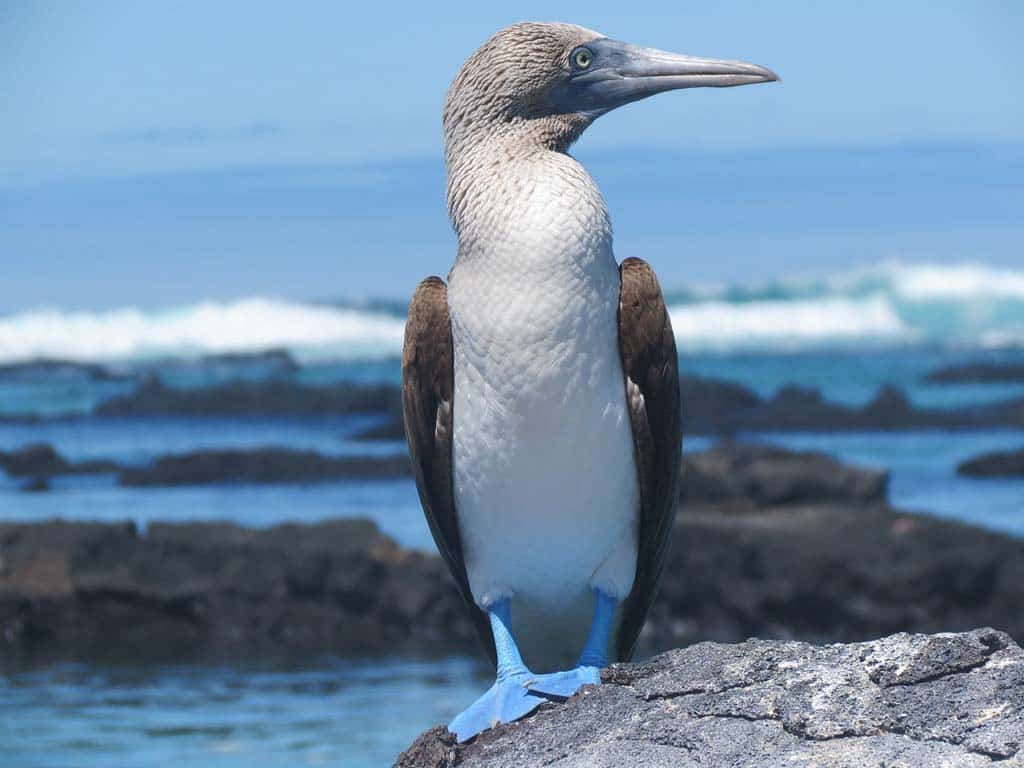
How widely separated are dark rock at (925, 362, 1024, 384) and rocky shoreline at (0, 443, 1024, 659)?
106 ft

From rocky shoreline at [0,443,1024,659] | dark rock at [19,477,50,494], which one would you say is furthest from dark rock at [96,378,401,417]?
rocky shoreline at [0,443,1024,659]

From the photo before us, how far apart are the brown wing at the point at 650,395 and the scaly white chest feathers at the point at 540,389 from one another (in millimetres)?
49

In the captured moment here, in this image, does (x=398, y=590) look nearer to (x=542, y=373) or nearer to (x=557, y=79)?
(x=557, y=79)

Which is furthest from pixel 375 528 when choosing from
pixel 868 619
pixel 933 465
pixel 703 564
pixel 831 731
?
pixel 933 465

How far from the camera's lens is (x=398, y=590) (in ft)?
52.1

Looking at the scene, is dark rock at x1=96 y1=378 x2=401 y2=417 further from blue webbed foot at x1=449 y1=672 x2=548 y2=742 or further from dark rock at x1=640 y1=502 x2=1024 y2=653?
blue webbed foot at x1=449 y1=672 x2=548 y2=742

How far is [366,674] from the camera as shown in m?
14.6

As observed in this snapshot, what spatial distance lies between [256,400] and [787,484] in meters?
24.5

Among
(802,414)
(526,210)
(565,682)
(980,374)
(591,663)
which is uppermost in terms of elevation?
(526,210)

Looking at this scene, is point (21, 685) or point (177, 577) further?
point (177, 577)

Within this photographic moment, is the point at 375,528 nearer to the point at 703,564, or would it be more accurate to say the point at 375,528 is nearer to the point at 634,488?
the point at 703,564

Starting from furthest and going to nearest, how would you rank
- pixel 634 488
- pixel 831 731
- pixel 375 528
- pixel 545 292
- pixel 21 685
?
pixel 375 528 → pixel 21 685 → pixel 634 488 → pixel 545 292 → pixel 831 731

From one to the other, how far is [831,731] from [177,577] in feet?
41.6

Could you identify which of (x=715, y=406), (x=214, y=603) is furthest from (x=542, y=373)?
(x=715, y=406)
